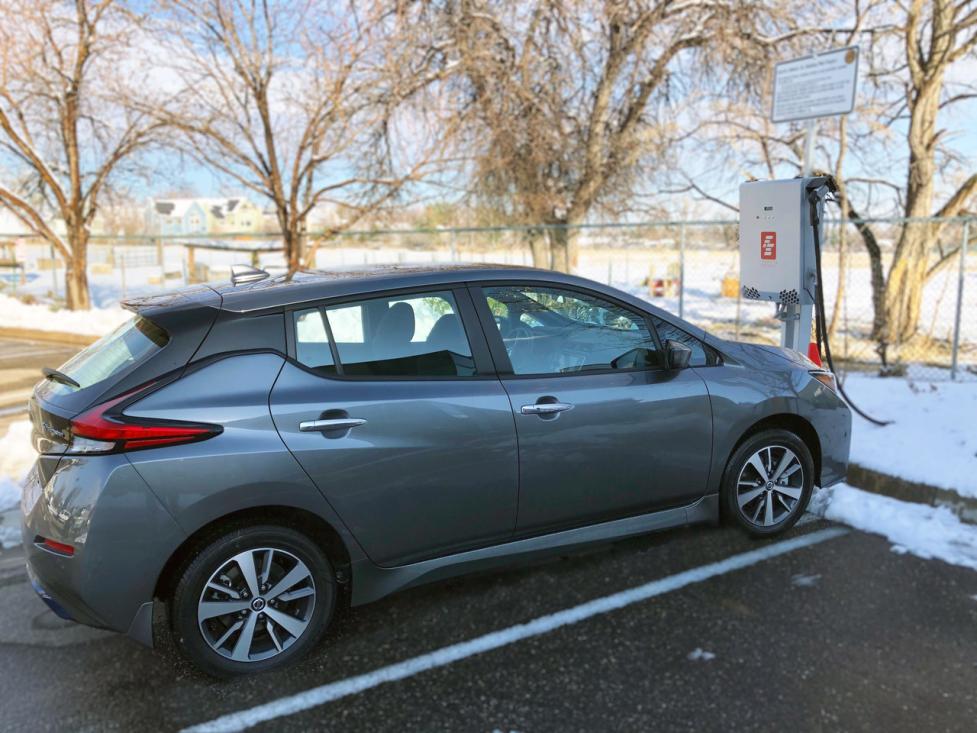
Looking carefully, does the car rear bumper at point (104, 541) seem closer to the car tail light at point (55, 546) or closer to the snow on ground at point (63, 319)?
the car tail light at point (55, 546)

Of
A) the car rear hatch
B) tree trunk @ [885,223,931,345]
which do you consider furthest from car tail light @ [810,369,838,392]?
tree trunk @ [885,223,931,345]

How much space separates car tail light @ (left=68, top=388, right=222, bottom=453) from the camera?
274 cm

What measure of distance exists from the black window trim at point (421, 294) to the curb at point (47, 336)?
1090 centimetres

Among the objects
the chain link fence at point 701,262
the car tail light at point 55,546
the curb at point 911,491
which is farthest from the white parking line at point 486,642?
the chain link fence at point 701,262

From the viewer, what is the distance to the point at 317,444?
3.00 metres

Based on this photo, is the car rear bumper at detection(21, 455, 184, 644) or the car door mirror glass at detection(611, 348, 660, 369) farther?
the car door mirror glass at detection(611, 348, 660, 369)

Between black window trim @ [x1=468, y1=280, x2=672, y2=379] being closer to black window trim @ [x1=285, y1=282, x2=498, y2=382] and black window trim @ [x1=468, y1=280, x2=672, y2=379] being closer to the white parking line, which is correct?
black window trim @ [x1=285, y1=282, x2=498, y2=382]

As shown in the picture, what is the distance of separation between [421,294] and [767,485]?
226cm

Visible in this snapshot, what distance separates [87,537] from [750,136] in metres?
13.3

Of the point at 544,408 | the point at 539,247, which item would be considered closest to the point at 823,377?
the point at 544,408

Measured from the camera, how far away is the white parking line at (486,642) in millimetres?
2809

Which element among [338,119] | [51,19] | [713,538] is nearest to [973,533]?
[713,538]

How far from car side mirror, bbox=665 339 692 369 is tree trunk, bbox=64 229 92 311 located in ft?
49.0

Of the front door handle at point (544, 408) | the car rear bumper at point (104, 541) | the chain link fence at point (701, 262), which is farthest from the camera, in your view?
the chain link fence at point (701, 262)
